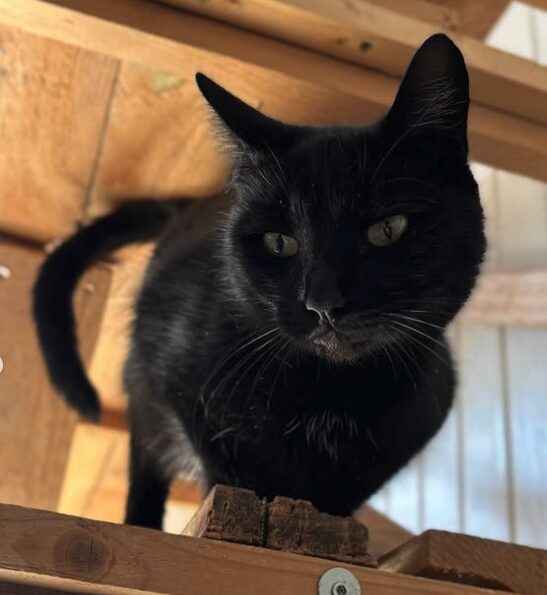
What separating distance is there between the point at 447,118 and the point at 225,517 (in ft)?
1.61

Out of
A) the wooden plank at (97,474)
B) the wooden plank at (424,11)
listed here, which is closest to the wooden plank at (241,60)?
the wooden plank at (424,11)

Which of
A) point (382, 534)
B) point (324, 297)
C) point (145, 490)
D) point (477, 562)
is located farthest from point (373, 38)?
point (382, 534)

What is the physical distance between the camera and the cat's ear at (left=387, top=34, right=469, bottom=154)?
36.9 inches

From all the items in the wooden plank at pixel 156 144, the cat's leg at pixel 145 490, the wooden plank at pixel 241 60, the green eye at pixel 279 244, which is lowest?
the cat's leg at pixel 145 490

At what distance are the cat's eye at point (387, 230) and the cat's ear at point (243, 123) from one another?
0.18 metres

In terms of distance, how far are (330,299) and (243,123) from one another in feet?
0.86

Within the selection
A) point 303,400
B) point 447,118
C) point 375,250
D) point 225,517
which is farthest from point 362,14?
Answer: point 225,517

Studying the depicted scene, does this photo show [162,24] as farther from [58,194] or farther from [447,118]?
[58,194]

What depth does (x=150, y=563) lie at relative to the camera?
71cm

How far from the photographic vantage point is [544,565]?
82 centimetres

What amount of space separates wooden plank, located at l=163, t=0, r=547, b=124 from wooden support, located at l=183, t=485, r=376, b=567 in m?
0.56

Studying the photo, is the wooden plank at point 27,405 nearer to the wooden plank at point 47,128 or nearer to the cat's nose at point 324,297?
the wooden plank at point 47,128

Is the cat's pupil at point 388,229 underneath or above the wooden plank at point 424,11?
underneath

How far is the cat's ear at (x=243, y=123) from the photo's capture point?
3.16ft
